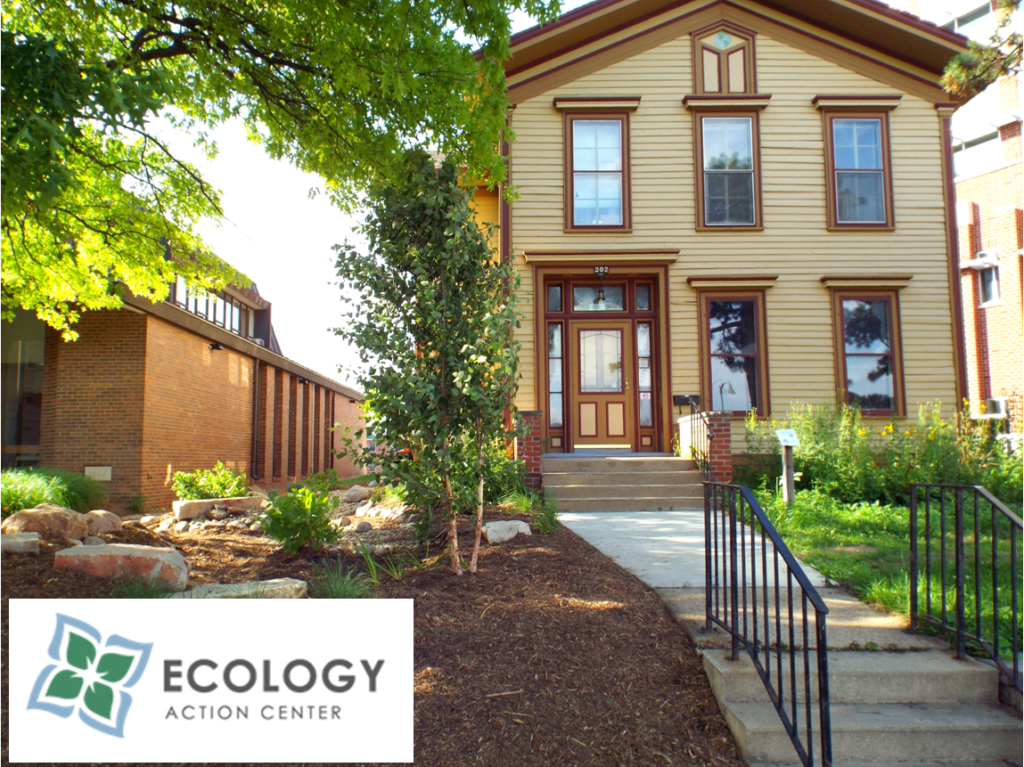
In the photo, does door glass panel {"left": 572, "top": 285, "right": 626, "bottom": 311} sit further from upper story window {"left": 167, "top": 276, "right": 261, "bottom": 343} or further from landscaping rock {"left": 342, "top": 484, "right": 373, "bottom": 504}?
upper story window {"left": 167, "top": 276, "right": 261, "bottom": 343}

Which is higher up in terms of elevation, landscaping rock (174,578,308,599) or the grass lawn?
landscaping rock (174,578,308,599)

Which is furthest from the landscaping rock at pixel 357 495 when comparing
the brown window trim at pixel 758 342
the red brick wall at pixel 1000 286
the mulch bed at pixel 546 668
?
the red brick wall at pixel 1000 286

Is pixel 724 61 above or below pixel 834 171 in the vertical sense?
above

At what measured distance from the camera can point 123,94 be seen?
165 inches

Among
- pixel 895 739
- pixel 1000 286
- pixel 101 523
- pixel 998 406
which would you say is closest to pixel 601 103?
pixel 101 523

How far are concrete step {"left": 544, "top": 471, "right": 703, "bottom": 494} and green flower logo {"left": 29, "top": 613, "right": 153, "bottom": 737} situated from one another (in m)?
6.61

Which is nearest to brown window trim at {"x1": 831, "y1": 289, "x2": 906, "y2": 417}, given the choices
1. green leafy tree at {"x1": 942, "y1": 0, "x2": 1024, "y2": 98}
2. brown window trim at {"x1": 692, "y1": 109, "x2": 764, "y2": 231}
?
brown window trim at {"x1": 692, "y1": 109, "x2": 764, "y2": 231}

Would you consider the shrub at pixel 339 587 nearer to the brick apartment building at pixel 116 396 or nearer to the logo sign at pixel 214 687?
the logo sign at pixel 214 687

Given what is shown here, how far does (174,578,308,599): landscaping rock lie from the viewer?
168 inches

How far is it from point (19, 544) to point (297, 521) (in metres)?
2.00

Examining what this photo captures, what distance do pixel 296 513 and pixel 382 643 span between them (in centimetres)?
285

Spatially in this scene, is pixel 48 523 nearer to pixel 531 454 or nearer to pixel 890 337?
pixel 531 454

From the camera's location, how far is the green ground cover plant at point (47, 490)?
8.21m

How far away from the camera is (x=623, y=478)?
9.77m
